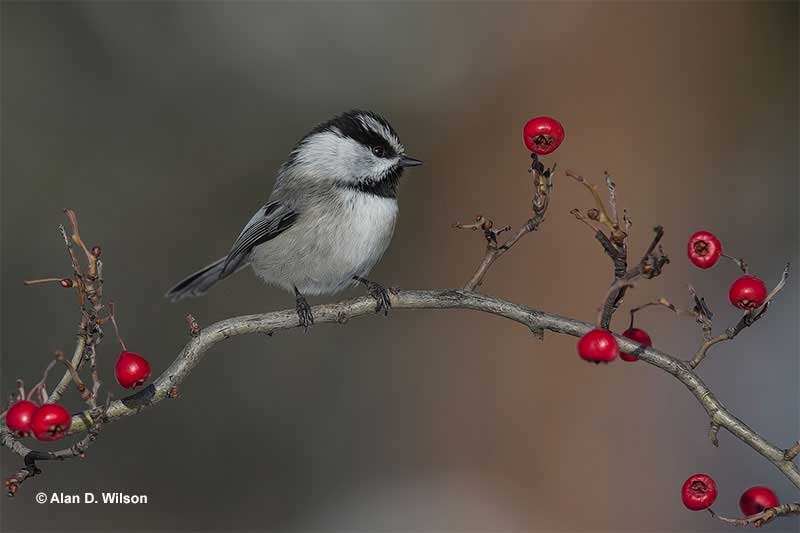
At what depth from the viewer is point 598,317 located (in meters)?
1.75

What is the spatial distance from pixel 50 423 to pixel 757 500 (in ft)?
6.45

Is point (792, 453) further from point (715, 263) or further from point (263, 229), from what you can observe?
point (263, 229)

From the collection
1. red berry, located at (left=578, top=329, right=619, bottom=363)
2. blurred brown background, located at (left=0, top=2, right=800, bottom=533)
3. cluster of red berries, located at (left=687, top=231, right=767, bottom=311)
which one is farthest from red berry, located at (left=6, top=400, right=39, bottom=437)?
blurred brown background, located at (left=0, top=2, right=800, bottom=533)

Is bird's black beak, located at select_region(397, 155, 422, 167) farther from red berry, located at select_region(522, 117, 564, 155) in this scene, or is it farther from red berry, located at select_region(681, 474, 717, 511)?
red berry, located at select_region(681, 474, 717, 511)

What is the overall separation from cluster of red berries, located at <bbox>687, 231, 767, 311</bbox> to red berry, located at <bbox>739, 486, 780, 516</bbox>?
0.63 m

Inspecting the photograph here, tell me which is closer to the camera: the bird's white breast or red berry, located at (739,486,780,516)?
red berry, located at (739,486,780,516)

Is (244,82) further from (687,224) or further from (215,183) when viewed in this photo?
(687,224)

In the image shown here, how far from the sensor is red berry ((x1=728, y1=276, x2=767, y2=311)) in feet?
6.33

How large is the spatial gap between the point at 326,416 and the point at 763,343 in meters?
3.45

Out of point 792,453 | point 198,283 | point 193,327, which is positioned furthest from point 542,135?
point 198,283

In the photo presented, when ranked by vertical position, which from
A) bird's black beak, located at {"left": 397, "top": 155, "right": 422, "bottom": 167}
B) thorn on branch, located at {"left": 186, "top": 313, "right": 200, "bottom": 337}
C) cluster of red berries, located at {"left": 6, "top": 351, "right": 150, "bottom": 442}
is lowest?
cluster of red berries, located at {"left": 6, "top": 351, "right": 150, "bottom": 442}

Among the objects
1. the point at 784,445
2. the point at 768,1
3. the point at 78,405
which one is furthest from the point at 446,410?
the point at 768,1

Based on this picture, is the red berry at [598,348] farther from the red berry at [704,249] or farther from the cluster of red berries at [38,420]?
the cluster of red berries at [38,420]

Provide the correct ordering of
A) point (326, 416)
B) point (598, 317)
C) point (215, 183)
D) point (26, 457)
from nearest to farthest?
point (598, 317), point (26, 457), point (326, 416), point (215, 183)
